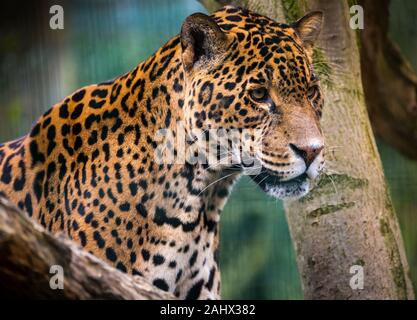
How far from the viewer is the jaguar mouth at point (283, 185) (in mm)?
4059

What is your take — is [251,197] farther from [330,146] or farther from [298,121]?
[298,121]

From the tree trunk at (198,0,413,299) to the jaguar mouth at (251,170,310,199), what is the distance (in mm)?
811

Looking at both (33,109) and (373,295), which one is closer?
(373,295)

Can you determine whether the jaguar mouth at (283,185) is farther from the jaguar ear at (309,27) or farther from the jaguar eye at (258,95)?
the jaguar ear at (309,27)

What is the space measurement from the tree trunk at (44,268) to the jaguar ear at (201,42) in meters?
1.32

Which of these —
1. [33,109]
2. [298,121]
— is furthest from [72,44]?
[298,121]

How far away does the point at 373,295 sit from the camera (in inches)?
193

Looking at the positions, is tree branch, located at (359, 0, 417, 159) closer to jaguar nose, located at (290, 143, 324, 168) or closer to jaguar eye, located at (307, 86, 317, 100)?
jaguar eye, located at (307, 86, 317, 100)

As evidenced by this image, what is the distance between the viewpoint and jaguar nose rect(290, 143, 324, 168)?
3.88 m

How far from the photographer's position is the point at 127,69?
21.5ft

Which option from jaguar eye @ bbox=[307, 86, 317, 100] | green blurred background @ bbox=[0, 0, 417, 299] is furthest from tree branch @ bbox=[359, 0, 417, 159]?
jaguar eye @ bbox=[307, 86, 317, 100]
